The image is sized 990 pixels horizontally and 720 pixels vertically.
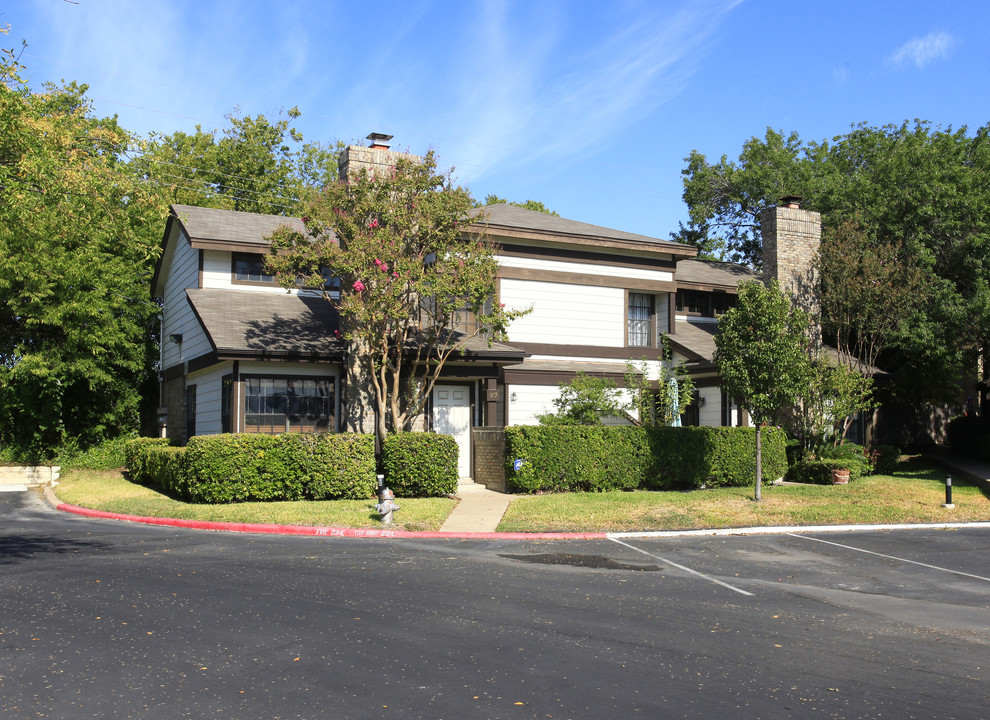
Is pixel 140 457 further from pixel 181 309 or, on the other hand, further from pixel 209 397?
pixel 181 309

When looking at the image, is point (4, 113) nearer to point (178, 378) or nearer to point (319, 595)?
point (319, 595)

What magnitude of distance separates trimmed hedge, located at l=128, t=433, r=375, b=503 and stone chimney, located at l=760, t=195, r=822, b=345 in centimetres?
1396

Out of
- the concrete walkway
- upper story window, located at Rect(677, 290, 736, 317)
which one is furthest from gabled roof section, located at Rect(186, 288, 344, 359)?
upper story window, located at Rect(677, 290, 736, 317)

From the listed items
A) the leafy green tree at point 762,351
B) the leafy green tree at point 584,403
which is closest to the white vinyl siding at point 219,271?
the leafy green tree at point 584,403

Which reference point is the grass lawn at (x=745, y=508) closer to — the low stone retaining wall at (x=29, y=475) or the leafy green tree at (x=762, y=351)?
the leafy green tree at (x=762, y=351)

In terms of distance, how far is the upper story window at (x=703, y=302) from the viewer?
92.2ft

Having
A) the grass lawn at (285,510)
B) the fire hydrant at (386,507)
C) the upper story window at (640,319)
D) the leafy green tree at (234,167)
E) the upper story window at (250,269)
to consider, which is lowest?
the grass lawn at (285,510)

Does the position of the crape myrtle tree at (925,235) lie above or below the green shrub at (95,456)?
above

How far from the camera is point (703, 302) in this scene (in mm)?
28531

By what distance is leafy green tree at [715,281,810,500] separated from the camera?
19.4 m

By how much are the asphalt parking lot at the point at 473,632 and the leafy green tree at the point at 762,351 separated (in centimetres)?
638

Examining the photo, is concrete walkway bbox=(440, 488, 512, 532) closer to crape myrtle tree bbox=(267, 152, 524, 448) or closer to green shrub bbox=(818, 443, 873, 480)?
crape myrtle tree bbox=(267, 152, 524, 448)

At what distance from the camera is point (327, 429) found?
20.7 m

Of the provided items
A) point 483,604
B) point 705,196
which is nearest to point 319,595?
point 483,604
